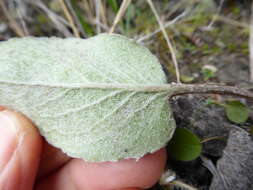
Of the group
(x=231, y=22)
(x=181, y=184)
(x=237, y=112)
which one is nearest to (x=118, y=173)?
(x=181, y=184)

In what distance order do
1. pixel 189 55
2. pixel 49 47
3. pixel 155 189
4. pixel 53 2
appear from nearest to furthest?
1. pixel 49 47
2. pixel 155 189
3. pixel 189 55
4. pixel 53 2

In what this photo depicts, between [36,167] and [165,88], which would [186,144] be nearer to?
[165,88]

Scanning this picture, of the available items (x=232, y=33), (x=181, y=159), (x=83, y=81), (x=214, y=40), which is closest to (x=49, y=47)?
(x=83, y=81)

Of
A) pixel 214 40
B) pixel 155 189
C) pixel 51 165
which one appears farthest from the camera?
pixel 214 40

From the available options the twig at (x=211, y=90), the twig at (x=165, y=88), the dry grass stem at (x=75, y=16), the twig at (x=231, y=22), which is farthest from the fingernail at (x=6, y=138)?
the twig at (x=231, y=22)

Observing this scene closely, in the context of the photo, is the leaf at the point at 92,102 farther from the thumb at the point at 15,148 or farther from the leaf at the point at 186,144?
the leaf at the point at 186,144

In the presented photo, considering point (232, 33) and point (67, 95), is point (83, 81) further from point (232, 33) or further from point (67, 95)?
point (232, 33)
